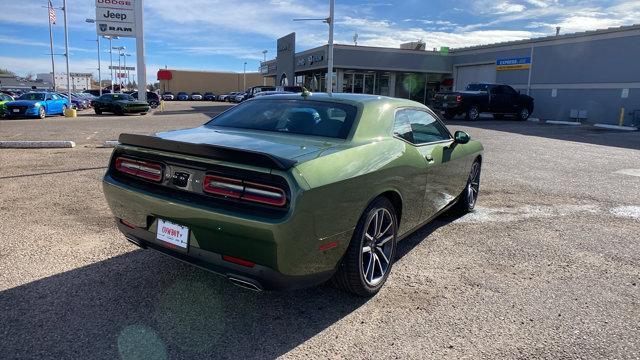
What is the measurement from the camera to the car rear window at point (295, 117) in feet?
12.2

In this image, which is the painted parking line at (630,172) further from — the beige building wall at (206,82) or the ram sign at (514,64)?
the beige building wall at (206,82)

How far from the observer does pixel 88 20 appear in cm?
4097

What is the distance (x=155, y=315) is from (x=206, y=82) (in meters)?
91.0

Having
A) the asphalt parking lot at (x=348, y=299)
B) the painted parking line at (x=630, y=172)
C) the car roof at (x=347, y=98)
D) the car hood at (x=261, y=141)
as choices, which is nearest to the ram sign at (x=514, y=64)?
the painted parking line at (x=630, y=172)

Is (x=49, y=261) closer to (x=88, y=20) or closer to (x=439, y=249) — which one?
(x=439, y=249)

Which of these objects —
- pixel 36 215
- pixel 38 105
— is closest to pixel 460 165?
pixel 36 215

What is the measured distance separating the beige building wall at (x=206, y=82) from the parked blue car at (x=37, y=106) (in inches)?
2386

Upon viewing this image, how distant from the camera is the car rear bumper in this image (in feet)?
8.60

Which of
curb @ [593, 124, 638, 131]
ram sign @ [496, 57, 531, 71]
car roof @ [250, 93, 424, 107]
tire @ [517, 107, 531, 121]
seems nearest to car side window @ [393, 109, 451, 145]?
car roof @ [250, 93, 424, 107]

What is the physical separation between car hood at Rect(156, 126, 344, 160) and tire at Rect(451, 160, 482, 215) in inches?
108

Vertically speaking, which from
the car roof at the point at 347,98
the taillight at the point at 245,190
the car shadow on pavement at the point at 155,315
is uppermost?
the car roof at the point at 347,98

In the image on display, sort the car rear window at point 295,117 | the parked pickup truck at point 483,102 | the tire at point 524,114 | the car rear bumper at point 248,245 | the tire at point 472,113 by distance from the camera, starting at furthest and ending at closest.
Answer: the tire at point 524,114 < the tire at point 472,113 < the parked pickup truck at point 483,102 < the car rear window at point 295,117 < the car rear bumper at point 248,245

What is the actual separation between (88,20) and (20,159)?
37.7 meters

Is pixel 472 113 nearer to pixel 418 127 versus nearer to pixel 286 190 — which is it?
pixel 418 127
